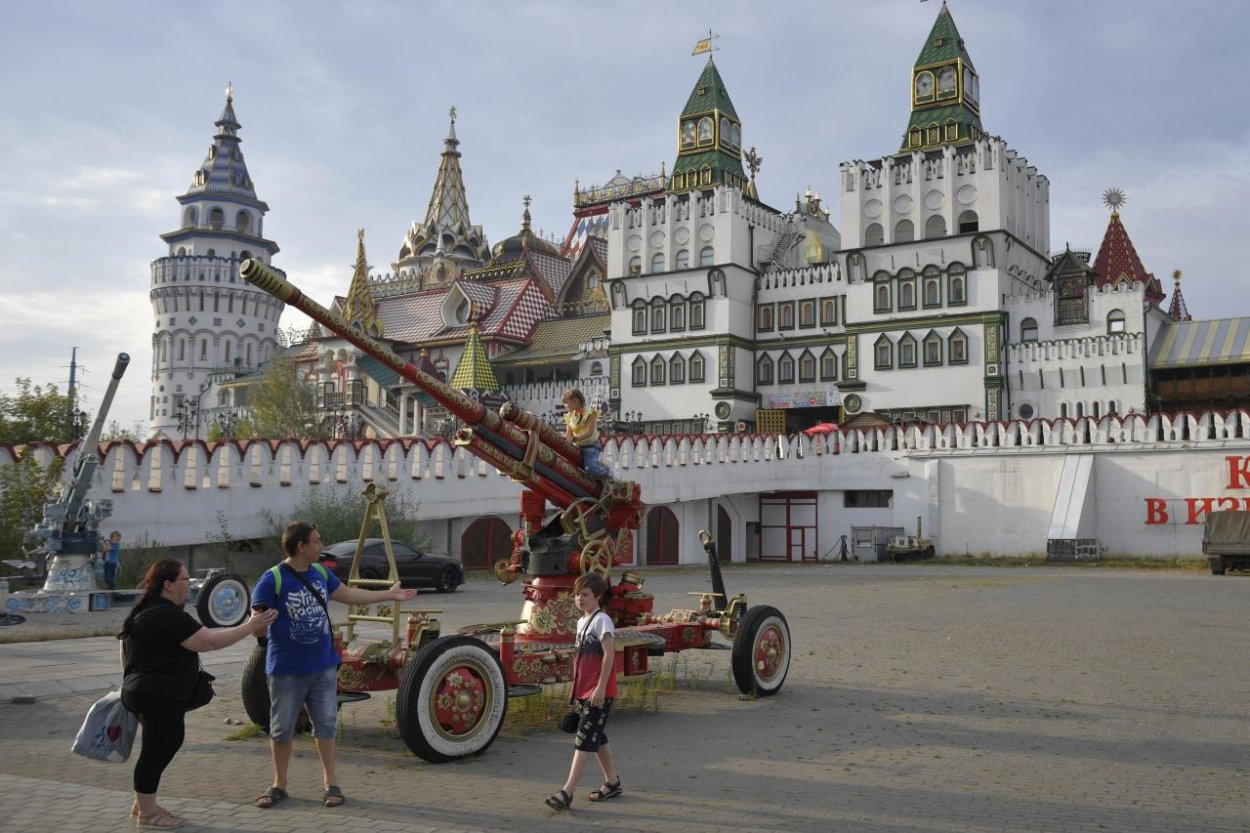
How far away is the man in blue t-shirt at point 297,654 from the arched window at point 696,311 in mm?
48014

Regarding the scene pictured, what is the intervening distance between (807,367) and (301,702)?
4802 centimetres

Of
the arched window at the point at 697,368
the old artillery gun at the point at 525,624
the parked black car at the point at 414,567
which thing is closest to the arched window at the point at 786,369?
the arched window at the point at 697,368

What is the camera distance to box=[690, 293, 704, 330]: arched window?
54.6 meters

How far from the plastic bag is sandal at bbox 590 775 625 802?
111 inches

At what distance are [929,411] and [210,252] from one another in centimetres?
6474

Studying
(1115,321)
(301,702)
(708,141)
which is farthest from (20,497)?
(708,141)

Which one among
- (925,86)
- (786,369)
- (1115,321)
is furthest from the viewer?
(786,369)

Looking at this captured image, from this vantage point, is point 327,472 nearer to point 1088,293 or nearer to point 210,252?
point 1088,293

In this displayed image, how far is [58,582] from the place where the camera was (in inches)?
734

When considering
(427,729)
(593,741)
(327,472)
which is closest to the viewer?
(593,741)

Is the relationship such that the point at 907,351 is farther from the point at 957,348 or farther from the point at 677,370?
the point at 677,370

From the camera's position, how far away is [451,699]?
326 inches

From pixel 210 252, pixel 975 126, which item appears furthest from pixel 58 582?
pixel 210 252

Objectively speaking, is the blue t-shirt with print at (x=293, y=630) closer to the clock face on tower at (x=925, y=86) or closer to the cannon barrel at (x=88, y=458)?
the cannon barrel at (x=88, y=458)
